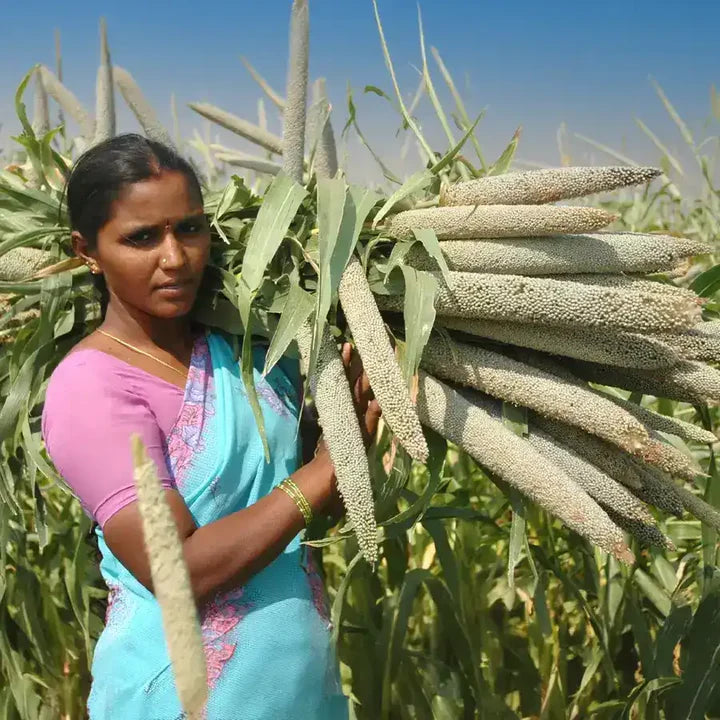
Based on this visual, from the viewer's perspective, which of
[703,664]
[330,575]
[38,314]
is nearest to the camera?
[38,314]

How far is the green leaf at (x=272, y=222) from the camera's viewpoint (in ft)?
5.23

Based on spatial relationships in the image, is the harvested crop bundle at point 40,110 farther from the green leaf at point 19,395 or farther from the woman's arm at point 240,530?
the woman's arm at point 240,530

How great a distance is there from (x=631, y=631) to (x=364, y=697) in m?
0.81

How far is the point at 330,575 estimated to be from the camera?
3.25 meters

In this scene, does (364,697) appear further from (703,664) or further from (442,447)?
(442,447)

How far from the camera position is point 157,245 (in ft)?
5.14

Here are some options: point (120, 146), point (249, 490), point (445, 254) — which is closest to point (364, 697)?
point (249, 490)

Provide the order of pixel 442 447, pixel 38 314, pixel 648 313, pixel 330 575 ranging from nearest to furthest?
1. pixel 648 313
2. pixel 442 447
3. pixel 38 314
4. pixel 330 575

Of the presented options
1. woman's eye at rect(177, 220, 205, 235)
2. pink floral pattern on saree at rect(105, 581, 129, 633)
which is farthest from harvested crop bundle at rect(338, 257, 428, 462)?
pink floral pattern on saree at rect(105, 581, 129, 633)

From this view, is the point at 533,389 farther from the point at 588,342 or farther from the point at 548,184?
the point at 548,184

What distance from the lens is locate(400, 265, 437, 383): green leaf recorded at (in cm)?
145

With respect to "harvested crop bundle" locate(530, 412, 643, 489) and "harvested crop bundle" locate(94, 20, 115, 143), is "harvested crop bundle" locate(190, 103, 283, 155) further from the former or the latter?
"harvested crop bundle" locate(530, 412, 643, 489)

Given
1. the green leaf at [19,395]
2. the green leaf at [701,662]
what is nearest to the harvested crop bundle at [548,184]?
the green leaf at [19,395]

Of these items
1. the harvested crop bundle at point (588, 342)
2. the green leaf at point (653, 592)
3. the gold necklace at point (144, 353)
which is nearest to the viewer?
the harvested crop bundle at point (588, 342)
